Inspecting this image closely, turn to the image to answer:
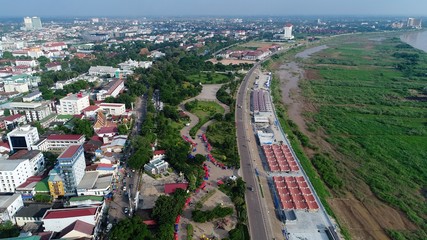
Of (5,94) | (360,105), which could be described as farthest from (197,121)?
(5,94)

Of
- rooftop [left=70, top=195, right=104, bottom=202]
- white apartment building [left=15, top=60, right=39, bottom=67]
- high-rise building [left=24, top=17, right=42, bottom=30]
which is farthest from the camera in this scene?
high-rise building [left=24, top=17, right=42, bottom=30]

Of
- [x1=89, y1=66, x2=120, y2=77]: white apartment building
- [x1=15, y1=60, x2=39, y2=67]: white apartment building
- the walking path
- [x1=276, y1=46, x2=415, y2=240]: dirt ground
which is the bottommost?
[x1=276, y1=46, x2=415, y2=240]: dirt ground

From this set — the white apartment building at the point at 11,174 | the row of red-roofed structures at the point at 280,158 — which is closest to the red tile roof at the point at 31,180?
the white apartment building at the point at 11,174

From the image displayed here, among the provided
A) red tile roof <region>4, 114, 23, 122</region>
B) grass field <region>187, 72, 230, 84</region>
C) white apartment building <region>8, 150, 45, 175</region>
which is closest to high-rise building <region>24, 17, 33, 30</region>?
grass field <region>187, 72, 230, 84</region>

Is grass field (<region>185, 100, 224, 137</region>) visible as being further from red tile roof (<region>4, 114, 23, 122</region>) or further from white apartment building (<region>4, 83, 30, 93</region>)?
white apartment building (<region>4, 83, 30, 93</region>)

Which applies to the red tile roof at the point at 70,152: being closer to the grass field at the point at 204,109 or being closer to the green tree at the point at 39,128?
the green tree at the point at 39,128

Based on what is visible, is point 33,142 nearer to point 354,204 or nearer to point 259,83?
point 354,204

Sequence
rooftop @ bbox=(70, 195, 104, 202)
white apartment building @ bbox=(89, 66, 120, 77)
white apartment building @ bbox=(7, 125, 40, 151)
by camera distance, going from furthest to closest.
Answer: white apartment building @ bbox=(89, 66, 120, 77) < white apartment building @ bbox=(7, 125, 40, 151) < rooftop @ bbox=(70, 195, 104, 202)
